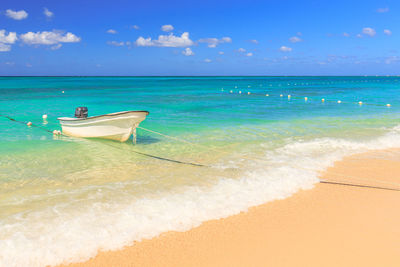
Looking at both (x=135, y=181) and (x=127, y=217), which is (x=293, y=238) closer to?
(x=127, y=217)

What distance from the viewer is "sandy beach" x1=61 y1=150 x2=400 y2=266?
13.7 feet

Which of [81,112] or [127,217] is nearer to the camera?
[127,217]

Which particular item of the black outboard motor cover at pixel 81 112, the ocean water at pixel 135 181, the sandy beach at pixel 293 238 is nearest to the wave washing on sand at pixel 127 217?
the ocean water at pixel 135 181


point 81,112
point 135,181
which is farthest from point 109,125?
point 135,181

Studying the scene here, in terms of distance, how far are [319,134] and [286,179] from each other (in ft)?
22.2

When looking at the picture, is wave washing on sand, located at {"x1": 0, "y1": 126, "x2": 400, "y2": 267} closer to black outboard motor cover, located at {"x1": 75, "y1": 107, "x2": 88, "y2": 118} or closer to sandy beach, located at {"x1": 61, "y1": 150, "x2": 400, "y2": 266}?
sandy beach, located at {"x1": 61, "y1": 150, "x2": 400, "y2": 266}

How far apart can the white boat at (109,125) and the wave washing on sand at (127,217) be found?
488cm

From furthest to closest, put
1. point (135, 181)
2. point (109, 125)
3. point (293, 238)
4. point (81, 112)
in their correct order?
point (81, 112) → point (109, 125) → point (135, 181) → point (293, 238)

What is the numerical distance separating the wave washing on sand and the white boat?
192 inches

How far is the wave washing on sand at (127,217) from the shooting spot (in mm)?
4406

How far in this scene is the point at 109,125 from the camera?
1141 centimetres

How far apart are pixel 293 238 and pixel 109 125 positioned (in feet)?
27.6

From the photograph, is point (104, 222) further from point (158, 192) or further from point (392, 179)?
point (392, 179)

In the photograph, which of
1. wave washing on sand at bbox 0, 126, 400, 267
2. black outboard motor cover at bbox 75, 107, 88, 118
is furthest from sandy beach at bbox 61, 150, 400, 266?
black outboard motor cover at bbox 75, 107, 88, 118
